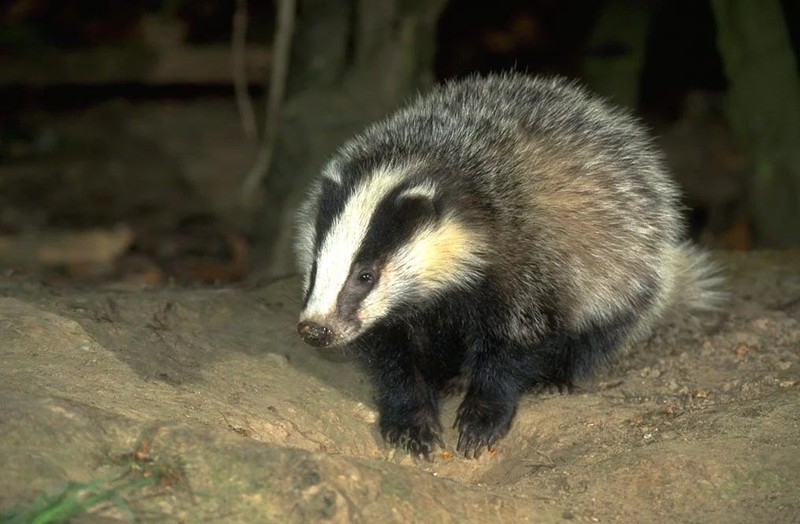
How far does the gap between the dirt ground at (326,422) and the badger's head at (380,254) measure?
1.87 ft

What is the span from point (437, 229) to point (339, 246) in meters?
0.47

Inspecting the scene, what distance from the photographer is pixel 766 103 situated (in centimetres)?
891

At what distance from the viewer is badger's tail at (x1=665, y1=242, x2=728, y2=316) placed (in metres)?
6.90

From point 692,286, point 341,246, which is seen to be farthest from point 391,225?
point 692,286

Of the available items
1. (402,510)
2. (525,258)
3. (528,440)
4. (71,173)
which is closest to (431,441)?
(528,440)

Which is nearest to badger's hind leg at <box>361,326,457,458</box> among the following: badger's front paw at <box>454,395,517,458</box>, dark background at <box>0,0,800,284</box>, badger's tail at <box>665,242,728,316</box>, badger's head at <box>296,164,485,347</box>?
badger's front paw at <box>454,395,517,458</box>

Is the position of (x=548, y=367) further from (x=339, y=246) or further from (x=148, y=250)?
(x=148, y=250)

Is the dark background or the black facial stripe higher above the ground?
the black facial stripe

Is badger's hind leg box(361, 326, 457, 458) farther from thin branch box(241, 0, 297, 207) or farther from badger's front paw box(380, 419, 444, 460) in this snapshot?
thin branch box(241, 0, 297, 207)

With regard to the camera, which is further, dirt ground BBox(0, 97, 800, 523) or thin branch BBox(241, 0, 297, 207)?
thin branch BBox(241, 0, 297, 207)

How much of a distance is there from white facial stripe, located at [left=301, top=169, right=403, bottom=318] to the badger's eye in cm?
7

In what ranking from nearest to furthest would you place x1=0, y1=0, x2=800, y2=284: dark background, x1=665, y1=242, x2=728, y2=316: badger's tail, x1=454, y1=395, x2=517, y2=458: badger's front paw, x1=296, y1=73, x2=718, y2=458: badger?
x1=296, y1=73, x2=718, y2=458: badger → x1=454, y1=395, x2=517, y2=458: badger's front paw → x1=665, y1=242, x2=728, y2=316: badger's tail → x1=0, y1=0, x2=800, y2=284: dark background

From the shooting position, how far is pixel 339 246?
5223 millimetres

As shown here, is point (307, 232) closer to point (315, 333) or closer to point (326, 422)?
point (315, 333)
